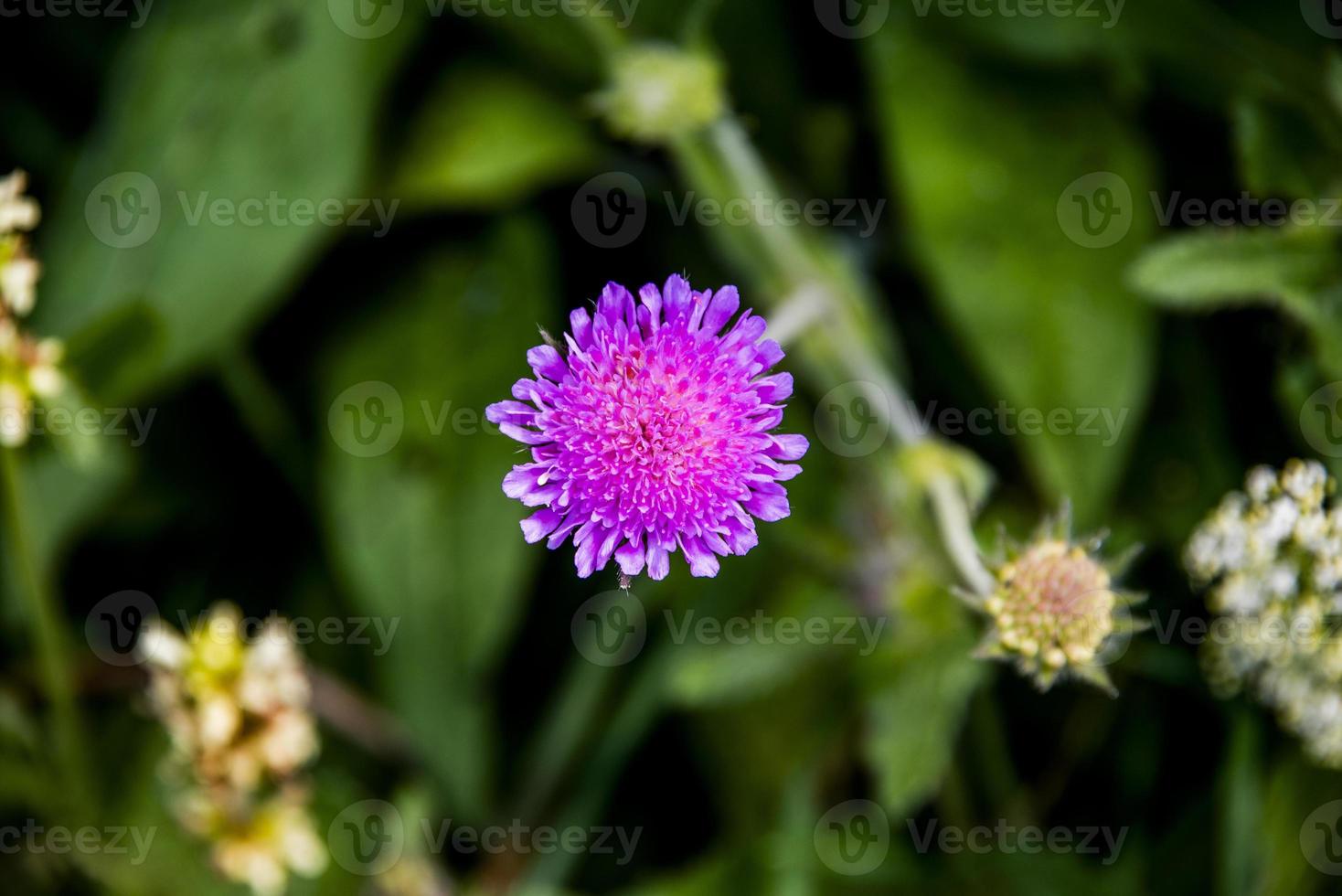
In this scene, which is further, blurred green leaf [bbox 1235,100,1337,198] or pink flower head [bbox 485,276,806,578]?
blurred green leaf [bbox 1235,100,1337,198]

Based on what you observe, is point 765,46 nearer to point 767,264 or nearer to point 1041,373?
point 767,264

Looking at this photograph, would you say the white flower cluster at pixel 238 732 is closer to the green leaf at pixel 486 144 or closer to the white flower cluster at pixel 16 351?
the white flower cluster at pixel 16 351

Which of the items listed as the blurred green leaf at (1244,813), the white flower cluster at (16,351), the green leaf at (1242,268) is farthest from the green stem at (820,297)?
the white flower cluster at (16,351)

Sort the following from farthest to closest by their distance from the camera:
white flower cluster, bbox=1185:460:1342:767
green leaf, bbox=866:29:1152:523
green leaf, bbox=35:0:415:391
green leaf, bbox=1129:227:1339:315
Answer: green leaf, bbox=35:0:415:391 < green leaf, bbox=866:29:1152:523 < green leaf, bbox=1129:227:1339:315 < white flower cluster, bbox=1185:460:1342:767

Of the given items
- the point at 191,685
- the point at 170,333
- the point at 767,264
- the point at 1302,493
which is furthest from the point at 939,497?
the point at 170,333

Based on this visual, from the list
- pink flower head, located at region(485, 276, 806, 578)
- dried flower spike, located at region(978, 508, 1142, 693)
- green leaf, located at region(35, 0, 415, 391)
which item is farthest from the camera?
green leaf, located at region(35, 0, 415, 391)

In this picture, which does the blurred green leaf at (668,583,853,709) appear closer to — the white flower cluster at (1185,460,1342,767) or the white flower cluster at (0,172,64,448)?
the white flower cluster at (1185,460,1342,767)

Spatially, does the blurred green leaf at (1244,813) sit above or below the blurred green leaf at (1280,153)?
below

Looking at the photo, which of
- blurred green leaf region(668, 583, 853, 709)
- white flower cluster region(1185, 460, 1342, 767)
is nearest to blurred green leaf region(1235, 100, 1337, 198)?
white flower cluster region(1185, 460, 1342, 767)
